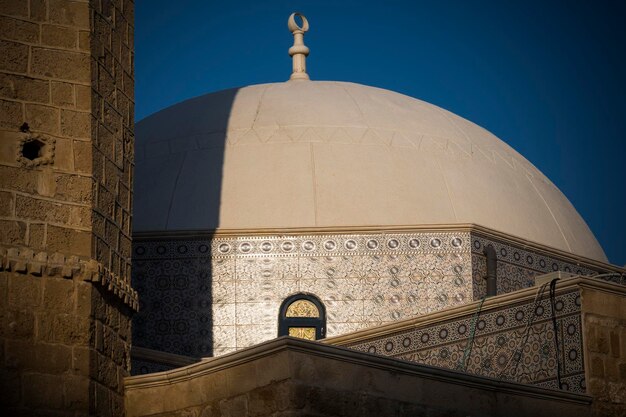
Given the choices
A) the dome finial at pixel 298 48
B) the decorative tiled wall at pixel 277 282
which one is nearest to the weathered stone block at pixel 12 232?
the decorative tiled wall at pixel 277 282

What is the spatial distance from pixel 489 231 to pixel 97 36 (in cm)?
530

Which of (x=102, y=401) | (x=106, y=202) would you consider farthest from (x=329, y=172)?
(x=102, y=401)

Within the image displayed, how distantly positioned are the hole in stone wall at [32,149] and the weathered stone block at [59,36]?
24.1 inches

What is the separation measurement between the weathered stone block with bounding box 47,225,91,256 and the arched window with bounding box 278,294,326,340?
14.5ft

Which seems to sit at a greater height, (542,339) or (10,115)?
(10,115)

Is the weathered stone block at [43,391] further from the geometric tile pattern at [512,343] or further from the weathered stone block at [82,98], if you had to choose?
the geometric tile pattern at [512,343]

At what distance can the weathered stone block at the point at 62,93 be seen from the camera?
9336 millimetres

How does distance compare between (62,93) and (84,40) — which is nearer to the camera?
(62,93)

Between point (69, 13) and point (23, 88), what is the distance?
23.0 inches

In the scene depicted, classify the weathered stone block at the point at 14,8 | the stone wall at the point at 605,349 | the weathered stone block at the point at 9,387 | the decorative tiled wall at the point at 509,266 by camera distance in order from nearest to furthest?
the weathered stone block at the point at 9,387
the weathered stone block at the point at 14,8
the stone wall at the point at 605,349
the decorative tiled wall at the point at 509,266

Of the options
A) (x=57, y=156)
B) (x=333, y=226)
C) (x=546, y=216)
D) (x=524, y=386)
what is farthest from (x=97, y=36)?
(x=546, y=216)

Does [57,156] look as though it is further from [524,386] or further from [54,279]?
[524,386]

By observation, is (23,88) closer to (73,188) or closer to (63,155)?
(63,155)

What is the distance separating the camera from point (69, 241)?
9156mm
